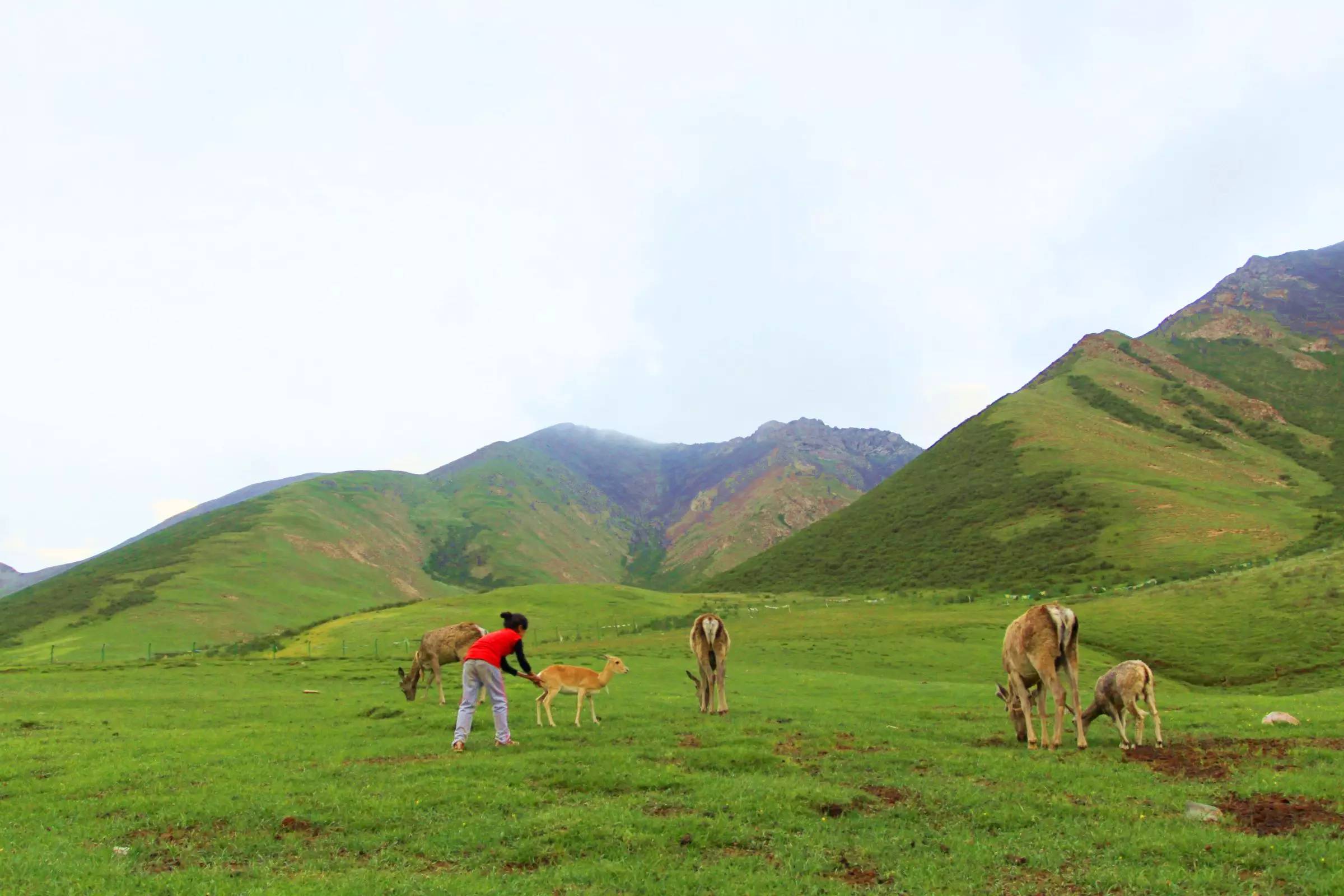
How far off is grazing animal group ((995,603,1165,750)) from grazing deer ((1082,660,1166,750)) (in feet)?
0.04

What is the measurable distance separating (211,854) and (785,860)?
7.56 metres

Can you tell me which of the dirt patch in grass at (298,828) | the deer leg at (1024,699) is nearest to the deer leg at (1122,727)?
the deer leg at (1024,699)

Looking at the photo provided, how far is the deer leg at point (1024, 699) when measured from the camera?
1557 cm

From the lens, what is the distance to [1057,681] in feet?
51.2

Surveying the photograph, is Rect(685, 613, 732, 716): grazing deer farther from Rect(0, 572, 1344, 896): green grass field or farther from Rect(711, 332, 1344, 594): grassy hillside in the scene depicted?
Rect(711, 332, 1344, 594): grassy hillside

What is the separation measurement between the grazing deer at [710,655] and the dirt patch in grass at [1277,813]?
38.3ft

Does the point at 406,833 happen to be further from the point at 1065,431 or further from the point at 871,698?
the point at 1065,431

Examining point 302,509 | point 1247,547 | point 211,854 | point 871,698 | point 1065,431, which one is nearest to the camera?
point 211,854

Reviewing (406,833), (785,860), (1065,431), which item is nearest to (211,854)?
(406,833)

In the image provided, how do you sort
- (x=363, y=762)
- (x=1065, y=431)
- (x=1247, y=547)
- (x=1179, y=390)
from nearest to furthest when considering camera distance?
1. (x=363, y=762)
2. (x=1247, y=547)
3. (x=1065, y=431)
4. (x=1179, y=390)

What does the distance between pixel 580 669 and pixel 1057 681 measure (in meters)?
11.1

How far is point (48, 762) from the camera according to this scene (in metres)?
15.3

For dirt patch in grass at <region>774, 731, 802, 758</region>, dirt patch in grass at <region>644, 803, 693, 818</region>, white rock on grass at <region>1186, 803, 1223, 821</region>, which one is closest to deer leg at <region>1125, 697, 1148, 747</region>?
white rock on grass at <region>1186, 803, 1223, 821</region>

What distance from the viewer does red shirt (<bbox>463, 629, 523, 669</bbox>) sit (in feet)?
51.4
